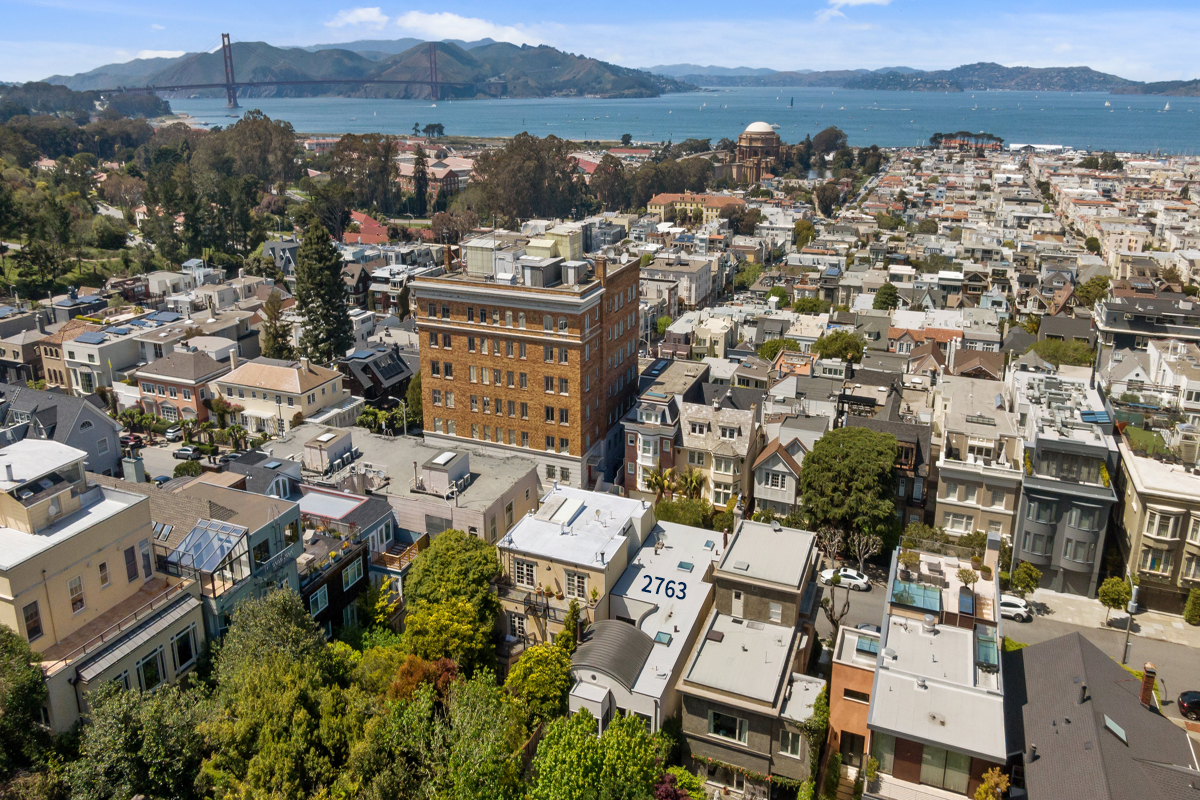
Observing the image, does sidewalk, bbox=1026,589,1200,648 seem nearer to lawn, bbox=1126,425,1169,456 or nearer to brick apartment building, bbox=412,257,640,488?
lawn, bbox=1126,425,1169,456

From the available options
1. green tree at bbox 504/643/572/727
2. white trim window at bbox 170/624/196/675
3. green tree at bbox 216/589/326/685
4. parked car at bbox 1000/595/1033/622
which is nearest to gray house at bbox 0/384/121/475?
white trim window at bbox 170/624/196/675

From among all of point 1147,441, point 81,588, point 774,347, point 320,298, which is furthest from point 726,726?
point 320,298

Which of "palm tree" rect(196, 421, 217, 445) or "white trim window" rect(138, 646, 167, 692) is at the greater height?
"white trim window" rect(138, 646, 167, 692)

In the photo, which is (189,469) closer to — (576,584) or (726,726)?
Result: (576,584)

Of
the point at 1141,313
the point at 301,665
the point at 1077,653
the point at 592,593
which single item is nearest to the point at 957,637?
the point at 1077,653

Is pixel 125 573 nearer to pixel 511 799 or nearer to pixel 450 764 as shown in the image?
pixel 450 764
